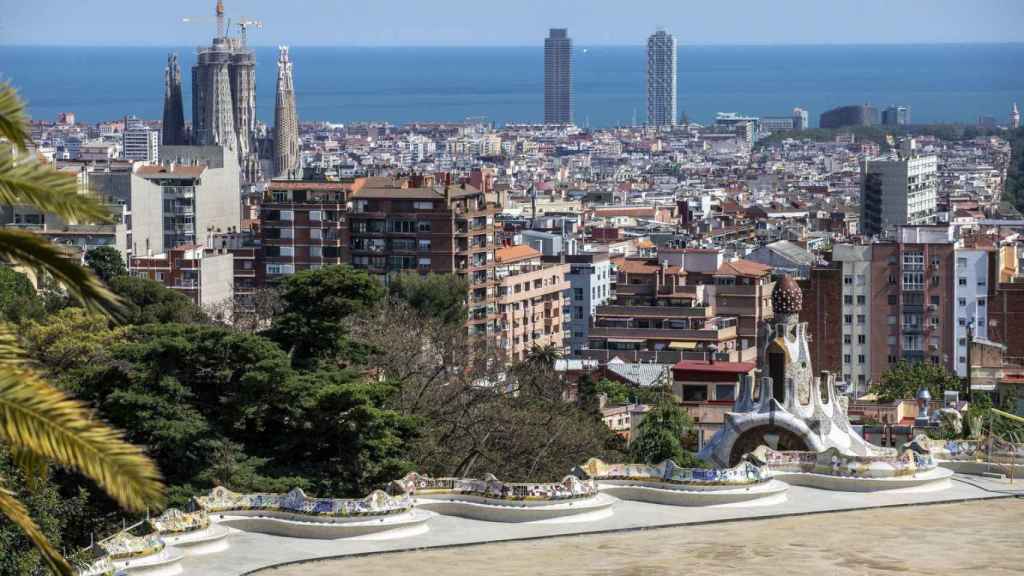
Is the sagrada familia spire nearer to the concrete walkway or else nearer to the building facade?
the building facade

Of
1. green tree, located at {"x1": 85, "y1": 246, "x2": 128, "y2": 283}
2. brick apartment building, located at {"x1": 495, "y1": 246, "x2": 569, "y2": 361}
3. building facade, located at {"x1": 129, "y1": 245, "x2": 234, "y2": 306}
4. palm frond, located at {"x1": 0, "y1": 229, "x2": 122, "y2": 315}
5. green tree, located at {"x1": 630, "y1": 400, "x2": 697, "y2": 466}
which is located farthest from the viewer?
brick apartment building, located at {"x1": 495, "y1": 246, "x2": 569, "y2": 361}

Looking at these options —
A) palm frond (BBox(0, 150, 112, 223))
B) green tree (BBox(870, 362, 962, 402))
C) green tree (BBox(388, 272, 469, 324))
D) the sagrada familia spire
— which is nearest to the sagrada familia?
the sagrada familia spire

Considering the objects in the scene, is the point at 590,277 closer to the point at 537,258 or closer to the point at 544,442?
the point at 537,258

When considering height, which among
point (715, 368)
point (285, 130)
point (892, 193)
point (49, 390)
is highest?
point (285, 130)

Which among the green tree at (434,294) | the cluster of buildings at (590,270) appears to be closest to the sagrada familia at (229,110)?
the cluster of buildings at (590,270)

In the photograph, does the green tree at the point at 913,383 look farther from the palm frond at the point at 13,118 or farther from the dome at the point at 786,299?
the palm frond at the point at 13,118

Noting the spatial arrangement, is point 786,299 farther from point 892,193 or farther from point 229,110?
point 229,110

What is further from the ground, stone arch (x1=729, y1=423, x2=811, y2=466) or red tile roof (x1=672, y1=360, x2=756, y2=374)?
stone arch (x1=729, y1=423, x2=811, y2=466)

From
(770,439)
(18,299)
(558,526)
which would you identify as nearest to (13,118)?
(558,526)
